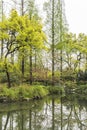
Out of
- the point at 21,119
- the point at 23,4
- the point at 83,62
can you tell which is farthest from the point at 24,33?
the point at 83,62

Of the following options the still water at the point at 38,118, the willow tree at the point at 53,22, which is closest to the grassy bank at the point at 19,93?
the still water at the point at 38,118

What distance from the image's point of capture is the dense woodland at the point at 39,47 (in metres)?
22.2

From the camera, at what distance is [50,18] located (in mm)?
32156

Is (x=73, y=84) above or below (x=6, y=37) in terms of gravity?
below

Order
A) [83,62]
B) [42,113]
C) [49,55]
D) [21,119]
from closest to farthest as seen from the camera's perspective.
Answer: [21,119]
[42,113]
[49,55]
[83,62]

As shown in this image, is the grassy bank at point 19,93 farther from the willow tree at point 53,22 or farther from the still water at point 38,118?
the willow tree at point 53,22

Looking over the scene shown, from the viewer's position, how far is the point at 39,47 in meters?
23.2

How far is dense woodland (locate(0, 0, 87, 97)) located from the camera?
22.2 m

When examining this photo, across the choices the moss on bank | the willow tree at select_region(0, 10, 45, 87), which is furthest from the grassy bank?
the willow tree at select_region(0, 10, 45, 87)

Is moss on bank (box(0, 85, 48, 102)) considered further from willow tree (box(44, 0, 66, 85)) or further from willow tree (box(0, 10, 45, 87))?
willow tree (box(44, 0, 66, 85))

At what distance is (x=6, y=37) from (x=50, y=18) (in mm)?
11171

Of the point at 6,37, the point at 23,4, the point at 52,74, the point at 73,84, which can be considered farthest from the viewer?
the point at 73,84

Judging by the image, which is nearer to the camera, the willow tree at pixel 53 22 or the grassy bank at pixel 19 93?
the grassy bank at pixel 19 93

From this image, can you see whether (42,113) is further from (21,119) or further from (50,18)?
(50,18)
